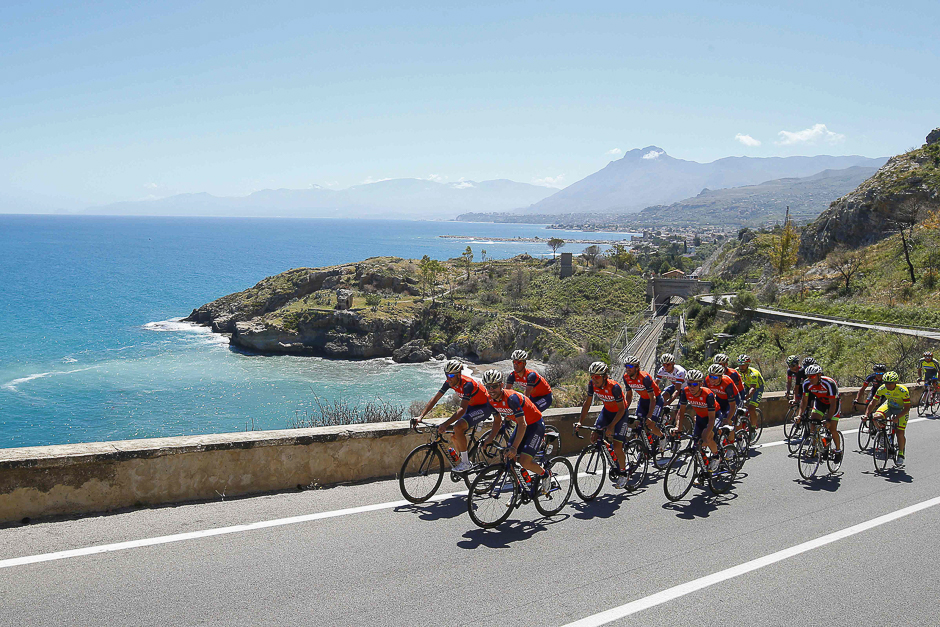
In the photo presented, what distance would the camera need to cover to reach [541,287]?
9088cm

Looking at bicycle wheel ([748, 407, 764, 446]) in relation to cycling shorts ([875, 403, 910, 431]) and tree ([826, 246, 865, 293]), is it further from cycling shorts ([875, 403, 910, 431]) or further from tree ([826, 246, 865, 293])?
tree ([826, 246, 865, 293])

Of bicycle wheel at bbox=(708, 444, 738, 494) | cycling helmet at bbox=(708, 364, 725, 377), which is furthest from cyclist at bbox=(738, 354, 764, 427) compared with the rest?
bicycle wheel at bbox=(708, 444, 738, 494)

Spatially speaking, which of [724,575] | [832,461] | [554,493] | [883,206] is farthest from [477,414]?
[883,206]

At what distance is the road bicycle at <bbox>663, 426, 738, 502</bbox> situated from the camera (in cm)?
802

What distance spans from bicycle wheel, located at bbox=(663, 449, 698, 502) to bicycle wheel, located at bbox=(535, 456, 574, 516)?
1.32m

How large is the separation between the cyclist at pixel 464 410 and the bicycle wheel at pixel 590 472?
1.42 m

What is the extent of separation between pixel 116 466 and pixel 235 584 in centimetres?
216

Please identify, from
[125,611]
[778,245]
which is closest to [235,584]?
[125,611]

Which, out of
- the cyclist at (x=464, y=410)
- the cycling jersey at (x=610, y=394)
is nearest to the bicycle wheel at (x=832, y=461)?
the cycling jersey at (x=610, y=394)

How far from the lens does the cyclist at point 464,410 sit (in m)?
7.20

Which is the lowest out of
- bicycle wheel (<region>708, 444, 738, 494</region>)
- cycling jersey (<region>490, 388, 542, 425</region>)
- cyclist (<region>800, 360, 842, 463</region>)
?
bicycle wheel (<region>708, 444, 738, 494</region>)

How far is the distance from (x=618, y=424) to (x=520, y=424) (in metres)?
1.95

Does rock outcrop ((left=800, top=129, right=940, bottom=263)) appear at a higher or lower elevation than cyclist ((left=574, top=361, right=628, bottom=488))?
higher

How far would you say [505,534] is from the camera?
6551 mm
